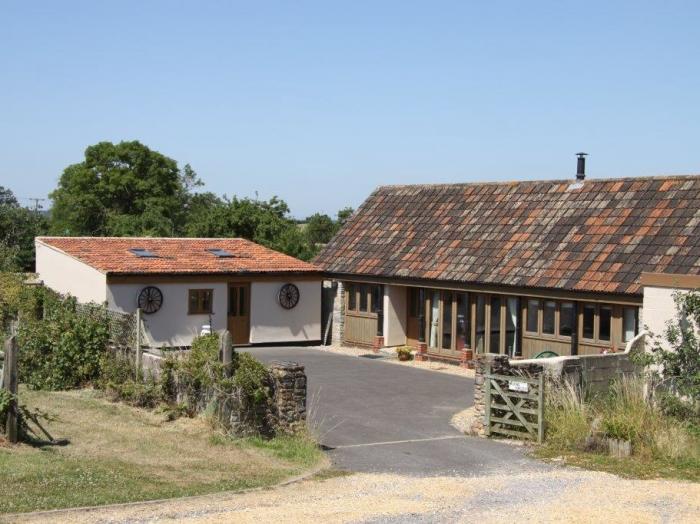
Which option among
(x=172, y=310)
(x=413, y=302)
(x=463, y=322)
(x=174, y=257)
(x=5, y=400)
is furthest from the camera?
(x=174, y=257)

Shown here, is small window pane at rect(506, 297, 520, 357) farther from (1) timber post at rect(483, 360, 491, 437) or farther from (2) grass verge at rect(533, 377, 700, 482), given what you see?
(1) timber post at rect(483, 360, 491, 437)

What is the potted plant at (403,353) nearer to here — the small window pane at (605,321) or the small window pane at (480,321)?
the small window pane at (480,321)

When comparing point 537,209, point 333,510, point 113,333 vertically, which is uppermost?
point 537,209

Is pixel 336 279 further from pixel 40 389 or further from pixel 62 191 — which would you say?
pixel 62 191

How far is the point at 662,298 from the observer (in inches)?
744

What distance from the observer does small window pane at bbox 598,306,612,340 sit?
23.6m

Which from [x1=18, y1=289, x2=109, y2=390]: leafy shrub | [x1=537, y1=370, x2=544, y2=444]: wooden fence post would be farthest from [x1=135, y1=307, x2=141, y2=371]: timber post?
[x1=537, y1=370, x2=544, y2=444]: wooden fence post

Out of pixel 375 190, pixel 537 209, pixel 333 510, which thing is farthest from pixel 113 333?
pixel 375 190

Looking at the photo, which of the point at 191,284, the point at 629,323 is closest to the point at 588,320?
the point at 629,323

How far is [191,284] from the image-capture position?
29328 mm

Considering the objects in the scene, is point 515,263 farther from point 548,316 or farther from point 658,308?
point 658,308

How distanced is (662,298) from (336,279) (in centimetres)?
1385

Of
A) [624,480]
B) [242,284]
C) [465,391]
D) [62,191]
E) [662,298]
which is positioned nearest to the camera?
[624,480]

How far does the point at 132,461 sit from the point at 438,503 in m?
4.62
